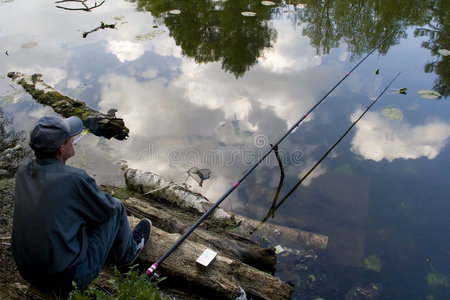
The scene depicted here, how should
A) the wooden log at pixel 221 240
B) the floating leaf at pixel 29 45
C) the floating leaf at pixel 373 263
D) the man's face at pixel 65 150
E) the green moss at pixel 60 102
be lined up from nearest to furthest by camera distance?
the man's face at pixel 65 150 < the wooden log at pixel 221 240 < the floating leaf at pixel 373 263 < the green moss at pixel 60 102 < the floating leaf at pixel 29 45

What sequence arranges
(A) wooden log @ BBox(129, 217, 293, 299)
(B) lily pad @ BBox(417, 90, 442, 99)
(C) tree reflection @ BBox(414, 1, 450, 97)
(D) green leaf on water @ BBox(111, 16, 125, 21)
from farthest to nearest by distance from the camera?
(D) green leaf on water @ BBox(111, 16, 125, 21), (C) tree reflection @ BBox(414, 1, 450, 97), (B) lily pad @ BBox(417, 90, 442, 99), (A) wooden log @ BBox(129, 217, 293, 299)

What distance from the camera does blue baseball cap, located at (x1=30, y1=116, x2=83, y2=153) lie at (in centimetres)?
194

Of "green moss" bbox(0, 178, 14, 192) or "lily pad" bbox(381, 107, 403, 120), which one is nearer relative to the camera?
"green moss" bbox(0, 178, 14, 192)

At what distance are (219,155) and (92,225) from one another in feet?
8.75

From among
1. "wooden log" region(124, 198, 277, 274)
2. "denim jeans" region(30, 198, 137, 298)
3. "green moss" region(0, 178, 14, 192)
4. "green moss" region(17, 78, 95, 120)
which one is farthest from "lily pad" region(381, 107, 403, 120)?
"green moss" region(0, 178, 14, 192)

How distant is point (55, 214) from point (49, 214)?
0.10ft

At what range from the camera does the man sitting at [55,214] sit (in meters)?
1.87

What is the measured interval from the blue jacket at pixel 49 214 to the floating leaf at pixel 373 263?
2.73 meters

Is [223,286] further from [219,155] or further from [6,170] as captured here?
[6,170]

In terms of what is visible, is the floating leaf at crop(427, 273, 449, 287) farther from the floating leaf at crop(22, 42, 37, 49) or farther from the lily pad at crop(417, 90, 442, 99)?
the floating leaf at crop(22, 42, 37, 49)

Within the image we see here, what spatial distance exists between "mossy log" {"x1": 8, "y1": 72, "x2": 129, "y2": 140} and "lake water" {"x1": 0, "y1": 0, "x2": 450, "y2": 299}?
0.16m

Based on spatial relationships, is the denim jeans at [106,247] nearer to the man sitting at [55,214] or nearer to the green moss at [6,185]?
the man sitting at [55,214]

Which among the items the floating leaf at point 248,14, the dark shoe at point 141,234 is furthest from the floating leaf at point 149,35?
the dark shoe at point 141,234

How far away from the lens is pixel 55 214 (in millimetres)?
1873
